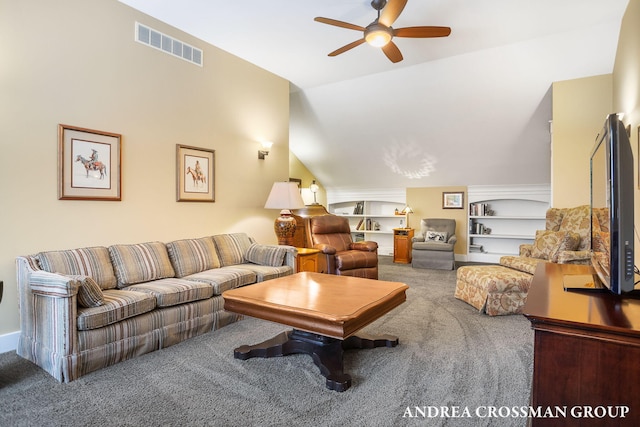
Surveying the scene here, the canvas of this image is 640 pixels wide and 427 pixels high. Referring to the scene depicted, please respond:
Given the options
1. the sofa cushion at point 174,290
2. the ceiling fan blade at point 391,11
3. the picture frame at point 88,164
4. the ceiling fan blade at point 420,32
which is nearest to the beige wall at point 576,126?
the ceiling fan blade at point 420,32

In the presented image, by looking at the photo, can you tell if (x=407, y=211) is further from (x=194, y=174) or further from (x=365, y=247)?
(x=194, y=174)

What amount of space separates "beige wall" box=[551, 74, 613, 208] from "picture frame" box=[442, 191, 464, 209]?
2.48 meters

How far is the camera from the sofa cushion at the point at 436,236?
21.7ft

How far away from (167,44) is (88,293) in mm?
2671

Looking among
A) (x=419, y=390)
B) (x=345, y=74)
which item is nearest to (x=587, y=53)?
(x=345, y=74)

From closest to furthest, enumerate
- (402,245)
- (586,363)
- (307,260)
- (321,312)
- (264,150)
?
(586,363)
(321,312)
(307,260)
(264,150)
(402,245)

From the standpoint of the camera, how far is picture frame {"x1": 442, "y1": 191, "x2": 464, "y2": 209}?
7121 millimetres

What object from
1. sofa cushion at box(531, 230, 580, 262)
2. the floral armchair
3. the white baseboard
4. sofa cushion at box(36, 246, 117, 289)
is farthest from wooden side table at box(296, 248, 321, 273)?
sofa cushion at box(531, 230, 580, 262)

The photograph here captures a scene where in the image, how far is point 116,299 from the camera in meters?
2.49

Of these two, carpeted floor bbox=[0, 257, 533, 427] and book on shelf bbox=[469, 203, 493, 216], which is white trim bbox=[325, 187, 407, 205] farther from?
carpeted floor bbox=[0, 257, 533, 427]

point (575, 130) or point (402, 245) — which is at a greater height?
point (575, 130)

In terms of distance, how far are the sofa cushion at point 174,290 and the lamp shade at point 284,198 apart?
5.19ft

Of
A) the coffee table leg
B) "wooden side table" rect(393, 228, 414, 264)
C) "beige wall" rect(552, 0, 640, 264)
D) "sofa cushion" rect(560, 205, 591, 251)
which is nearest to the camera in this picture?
the coffee table leg

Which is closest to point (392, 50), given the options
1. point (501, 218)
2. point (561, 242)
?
point (561, 242)
